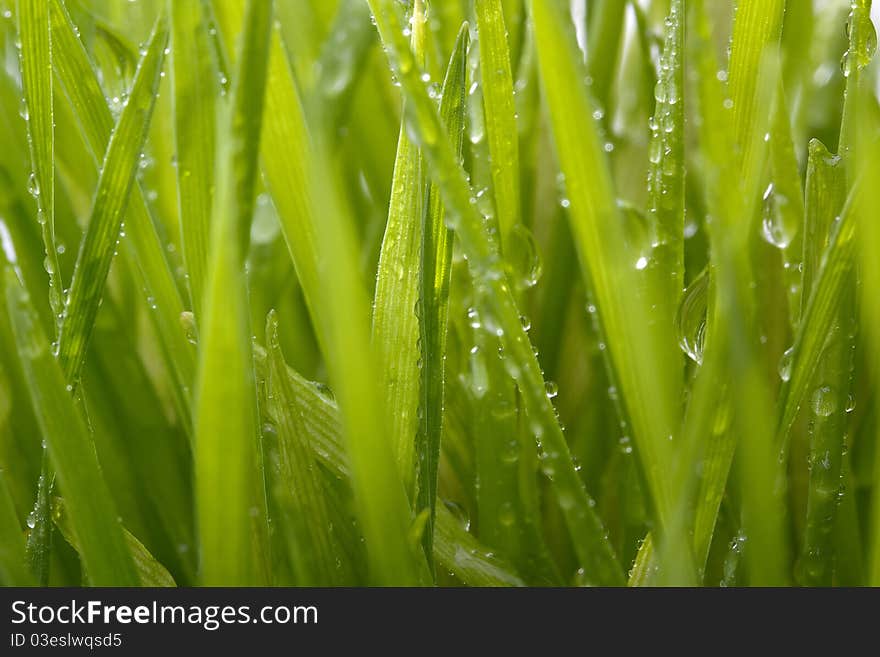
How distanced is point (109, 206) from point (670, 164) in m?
0.19

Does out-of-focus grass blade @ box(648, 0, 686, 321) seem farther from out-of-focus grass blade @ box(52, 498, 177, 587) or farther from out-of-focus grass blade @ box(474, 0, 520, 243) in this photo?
out-of-focus grass blade @ box(52, 498, 177, 587)

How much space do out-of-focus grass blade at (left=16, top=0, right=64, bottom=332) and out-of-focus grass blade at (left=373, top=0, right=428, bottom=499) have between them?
111 millimetres

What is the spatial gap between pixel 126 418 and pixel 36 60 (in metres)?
0.20

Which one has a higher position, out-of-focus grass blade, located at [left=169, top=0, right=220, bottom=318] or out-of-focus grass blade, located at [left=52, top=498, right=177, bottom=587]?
out-of-focus grass blade, located at [left=169, top=0, right=220, bottom=318]

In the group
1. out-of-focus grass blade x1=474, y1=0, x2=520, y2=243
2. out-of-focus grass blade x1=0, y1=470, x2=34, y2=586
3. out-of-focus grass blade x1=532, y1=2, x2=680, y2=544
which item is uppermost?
out-of-focus grass blade x1=474, y1=0, x2=520, y2=243

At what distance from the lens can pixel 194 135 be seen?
0.83 feet

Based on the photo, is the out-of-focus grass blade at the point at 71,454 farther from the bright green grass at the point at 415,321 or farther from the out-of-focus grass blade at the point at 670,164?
the out-of-focus grass blade at the point at 670,164

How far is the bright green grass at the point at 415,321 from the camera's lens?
21 centimetres

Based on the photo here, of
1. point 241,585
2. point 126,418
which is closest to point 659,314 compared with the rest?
point 241,585

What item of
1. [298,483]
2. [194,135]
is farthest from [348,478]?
[194,135]

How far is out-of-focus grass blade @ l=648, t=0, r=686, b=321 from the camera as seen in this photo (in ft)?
0.92

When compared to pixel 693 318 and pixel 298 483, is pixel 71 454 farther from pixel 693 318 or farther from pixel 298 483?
pixel 693 318

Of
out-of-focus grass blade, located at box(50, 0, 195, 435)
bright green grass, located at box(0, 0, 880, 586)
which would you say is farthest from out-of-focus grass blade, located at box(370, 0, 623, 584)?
out-of-focus grass blade, located at box(50, 0, 195, 435)
